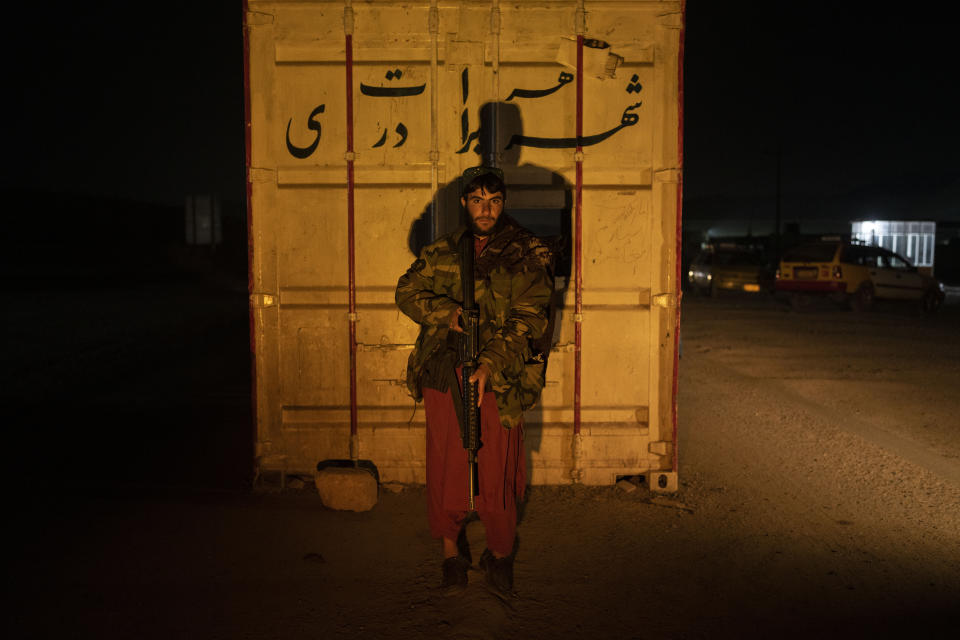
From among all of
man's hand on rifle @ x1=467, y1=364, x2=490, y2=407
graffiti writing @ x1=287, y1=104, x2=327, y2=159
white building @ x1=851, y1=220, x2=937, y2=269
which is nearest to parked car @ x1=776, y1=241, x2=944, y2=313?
white building @ x1=851, y1=220, x2=937, y2=269

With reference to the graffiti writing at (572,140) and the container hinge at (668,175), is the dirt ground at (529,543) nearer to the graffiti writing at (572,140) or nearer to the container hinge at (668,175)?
the container hinge at (668,175)

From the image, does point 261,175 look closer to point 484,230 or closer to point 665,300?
point 484,230

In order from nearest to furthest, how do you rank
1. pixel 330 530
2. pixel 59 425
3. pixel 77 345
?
pixel 330 530 < pixel 59 425 < pixel 77 345

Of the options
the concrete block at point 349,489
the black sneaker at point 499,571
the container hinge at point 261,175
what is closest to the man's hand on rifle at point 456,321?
the black sneaker at point 499,571

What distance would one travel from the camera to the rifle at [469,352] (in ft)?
11.5

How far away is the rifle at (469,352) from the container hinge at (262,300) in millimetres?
1838

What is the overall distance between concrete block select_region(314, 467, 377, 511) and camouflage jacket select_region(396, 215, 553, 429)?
1.23m

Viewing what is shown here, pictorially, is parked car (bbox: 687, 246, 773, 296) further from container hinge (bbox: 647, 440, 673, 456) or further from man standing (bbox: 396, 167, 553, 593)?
man standing (bbox: 396, 167, 553, 593)

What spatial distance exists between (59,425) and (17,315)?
1202 centimetres

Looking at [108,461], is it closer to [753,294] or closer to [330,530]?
[330,530]

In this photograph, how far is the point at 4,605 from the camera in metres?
3.46

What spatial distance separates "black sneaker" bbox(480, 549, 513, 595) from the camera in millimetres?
3598

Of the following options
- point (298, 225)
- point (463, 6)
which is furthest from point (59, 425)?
point (463, 6)

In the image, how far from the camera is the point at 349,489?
471 cm
